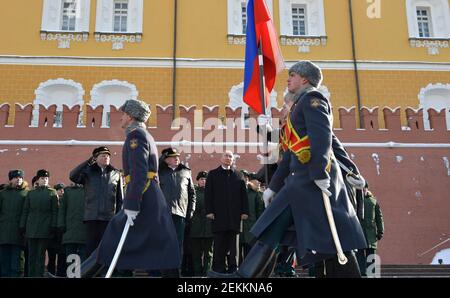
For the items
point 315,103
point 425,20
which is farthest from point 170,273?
point 425,20

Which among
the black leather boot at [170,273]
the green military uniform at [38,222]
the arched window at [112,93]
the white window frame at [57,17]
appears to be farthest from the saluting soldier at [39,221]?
the white window frame at [57,17]

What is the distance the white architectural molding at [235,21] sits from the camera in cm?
2198

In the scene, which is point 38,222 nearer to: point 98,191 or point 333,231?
point 98,191

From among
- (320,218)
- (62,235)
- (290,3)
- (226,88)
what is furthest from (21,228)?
(290,3)

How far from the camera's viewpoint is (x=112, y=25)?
72.6 feet

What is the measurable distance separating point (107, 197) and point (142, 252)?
2707mm

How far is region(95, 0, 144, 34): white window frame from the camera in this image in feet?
71.9

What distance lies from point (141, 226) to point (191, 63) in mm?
16625

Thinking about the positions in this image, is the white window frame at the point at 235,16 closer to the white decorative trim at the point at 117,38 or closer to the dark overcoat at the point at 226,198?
the white decorative trim at the point at 117,38

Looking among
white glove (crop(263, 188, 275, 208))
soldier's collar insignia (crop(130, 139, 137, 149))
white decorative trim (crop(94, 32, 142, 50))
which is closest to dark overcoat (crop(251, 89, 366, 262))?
white glove (crop(263, 188, 275, 208))

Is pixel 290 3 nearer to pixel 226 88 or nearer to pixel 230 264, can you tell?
pixel 226 88

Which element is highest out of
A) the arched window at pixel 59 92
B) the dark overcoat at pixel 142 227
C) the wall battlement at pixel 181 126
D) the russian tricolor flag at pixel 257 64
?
the arched window at pixel 59 92

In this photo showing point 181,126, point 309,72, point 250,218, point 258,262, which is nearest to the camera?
point 258,262

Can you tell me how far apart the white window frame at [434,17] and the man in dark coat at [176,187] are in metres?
16.6
